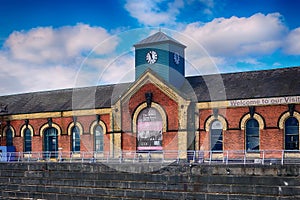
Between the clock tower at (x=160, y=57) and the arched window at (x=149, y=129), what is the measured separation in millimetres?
2909

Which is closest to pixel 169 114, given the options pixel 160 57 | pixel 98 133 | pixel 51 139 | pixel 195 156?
pixel 195 156

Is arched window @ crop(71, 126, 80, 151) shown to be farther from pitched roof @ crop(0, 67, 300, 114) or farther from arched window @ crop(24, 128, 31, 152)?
arched window @ crop(24, 128, 31, 152)

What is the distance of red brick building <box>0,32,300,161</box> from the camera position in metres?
26.7

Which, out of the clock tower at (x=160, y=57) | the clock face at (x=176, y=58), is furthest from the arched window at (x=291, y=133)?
the clock face at (x=176, y=58)

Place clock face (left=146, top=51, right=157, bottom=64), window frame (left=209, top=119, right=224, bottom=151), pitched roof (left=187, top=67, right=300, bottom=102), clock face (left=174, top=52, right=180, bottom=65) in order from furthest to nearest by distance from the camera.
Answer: clock face (left=174, top=52, right=180, bottom=65), clock face (left=146, top=51, right=157, bottom=64), window frame (left=209, top=119, right=224, bottom=151), pitched roof (left=187, top=67, right=300, bottom=102)

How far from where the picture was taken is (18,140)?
3616 centimetres

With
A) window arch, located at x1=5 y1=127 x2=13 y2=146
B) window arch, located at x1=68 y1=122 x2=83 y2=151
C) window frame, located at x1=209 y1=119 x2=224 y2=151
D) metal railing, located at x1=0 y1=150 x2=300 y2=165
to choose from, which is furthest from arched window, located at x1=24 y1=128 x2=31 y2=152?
window frame, located at x1=209 y1=119 x2=224 y2=151

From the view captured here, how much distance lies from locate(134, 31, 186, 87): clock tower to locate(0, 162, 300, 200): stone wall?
10.6 meters

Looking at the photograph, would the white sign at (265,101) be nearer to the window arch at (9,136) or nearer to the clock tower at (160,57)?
the clock tower at (160,57)

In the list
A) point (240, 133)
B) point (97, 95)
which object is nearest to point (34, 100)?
point (97, 95)

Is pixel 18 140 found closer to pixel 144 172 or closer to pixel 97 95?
pixel 97 95

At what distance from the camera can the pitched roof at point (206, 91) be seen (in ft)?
90.5

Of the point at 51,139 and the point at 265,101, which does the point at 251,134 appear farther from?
the point at 51,139

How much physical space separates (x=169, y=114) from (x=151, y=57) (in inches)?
195
